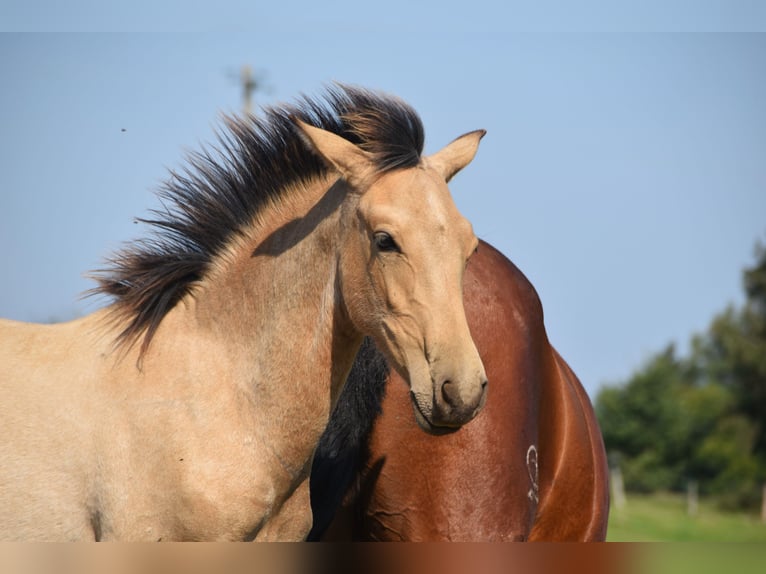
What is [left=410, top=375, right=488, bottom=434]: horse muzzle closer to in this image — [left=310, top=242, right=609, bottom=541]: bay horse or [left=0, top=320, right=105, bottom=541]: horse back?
[left=310, top=242, right=609, bottom=541]: bay horse

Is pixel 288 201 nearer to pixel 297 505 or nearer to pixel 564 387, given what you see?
pixel 297 505

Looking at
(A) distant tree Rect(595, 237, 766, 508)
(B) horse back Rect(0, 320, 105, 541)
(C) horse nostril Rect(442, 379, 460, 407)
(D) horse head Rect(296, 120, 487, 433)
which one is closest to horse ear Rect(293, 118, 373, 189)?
(D) horse head Rect(296, 120, 487, 433)

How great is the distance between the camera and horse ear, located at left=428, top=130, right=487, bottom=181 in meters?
4.12

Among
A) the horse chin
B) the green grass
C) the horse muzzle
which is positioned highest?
the horse muzzle

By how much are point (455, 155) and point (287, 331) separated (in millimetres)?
1037

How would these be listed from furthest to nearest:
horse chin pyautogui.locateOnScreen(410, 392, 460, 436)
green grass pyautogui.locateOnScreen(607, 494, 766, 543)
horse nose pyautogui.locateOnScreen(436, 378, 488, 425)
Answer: green grass pyautogui.locateOnScreen(607, 494, 766, 543) < horse chin pyautogui.locateOnScreen(410, 392, 460, 436) < horse nose pyautogui.locateOnScreen(436, 378, 488, 425)

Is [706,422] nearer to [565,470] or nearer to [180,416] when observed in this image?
[565,470]

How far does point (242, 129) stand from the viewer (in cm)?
448

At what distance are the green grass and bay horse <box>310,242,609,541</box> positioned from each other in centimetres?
1192

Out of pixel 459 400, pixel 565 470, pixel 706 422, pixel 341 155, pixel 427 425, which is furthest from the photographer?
pixel 706 422

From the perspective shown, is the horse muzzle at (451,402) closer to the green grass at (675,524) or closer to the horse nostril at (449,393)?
the horse nostril at (449,393)

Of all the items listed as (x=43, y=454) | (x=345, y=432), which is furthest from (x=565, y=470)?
(x=43, y=454)

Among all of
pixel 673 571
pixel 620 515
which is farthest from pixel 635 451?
pixel 673 571

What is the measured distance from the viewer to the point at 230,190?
4406 millimetres
